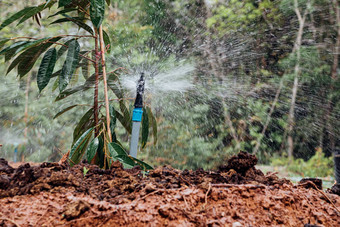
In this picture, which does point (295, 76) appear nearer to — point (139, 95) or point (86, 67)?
point (86, 67)

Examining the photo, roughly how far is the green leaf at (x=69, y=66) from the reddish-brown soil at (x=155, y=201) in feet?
1.68

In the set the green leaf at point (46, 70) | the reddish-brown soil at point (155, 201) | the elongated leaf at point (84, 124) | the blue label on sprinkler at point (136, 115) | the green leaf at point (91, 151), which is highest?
the green leaf at point (46, 70)

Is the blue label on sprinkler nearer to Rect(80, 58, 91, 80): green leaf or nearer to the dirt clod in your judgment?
the dirt clod

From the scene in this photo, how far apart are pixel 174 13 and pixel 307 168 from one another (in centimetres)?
401

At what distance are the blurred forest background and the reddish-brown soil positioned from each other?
3689 mm

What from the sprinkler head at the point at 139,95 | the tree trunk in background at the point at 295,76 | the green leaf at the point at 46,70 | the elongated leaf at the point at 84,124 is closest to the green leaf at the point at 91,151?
the sprinkler head at the point at 139,95

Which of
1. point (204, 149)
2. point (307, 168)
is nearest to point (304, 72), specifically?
point (307, 168)

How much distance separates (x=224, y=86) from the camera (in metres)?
5.88

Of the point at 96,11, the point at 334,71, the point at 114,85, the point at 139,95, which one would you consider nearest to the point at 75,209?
the point at 139,95

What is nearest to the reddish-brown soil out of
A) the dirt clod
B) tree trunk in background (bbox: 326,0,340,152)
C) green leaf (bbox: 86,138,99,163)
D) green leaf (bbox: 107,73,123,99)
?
the dirt clod

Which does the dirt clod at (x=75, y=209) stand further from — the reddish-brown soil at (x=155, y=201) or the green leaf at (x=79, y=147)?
the green leaf at (x=79, y=147)

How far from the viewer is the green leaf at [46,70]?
1654mm

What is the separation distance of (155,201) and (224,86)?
16.5ft

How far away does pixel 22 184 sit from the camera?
3.97 ft
